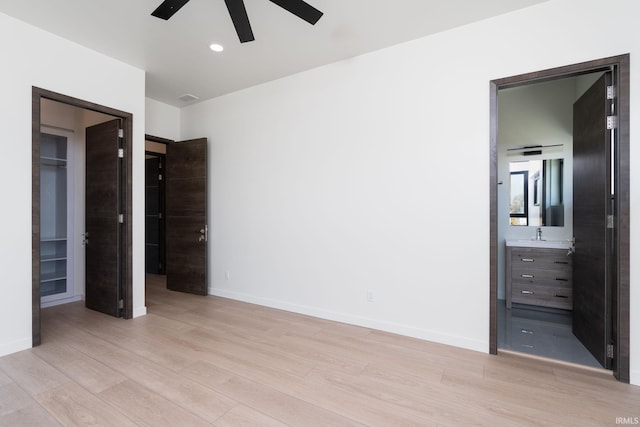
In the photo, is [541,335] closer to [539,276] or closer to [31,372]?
[539,276]

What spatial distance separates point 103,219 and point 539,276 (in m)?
5.44

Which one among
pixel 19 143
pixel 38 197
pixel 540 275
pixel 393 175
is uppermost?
pixel 19 143

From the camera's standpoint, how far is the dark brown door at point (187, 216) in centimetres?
436

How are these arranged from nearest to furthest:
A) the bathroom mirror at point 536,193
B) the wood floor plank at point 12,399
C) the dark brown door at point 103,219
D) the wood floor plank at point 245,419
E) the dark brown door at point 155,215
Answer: the wood floor plank at point 245,419 < the wood floor plank at point 12,399 < the dark brown door at point 103,219 < the bathroom mirror at point 536,193 < the dark brown door at point 155,215

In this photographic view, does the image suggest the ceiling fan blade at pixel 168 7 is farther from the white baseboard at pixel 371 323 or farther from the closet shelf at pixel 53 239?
the closet shelf at pixel 53 239

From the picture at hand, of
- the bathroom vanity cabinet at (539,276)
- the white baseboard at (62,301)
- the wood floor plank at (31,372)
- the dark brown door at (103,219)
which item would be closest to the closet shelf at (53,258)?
the white baseboard at (62,301)

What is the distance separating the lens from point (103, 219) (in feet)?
11.8

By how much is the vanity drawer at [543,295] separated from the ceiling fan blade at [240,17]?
13.7ft

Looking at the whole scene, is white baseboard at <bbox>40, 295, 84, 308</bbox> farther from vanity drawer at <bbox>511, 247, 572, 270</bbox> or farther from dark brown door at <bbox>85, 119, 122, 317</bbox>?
vanity drawer at <bbox>511, 247, 572, 270</bbox>

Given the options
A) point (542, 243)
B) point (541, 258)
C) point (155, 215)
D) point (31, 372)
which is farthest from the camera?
point (155, 215)

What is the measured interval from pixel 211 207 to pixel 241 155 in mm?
946

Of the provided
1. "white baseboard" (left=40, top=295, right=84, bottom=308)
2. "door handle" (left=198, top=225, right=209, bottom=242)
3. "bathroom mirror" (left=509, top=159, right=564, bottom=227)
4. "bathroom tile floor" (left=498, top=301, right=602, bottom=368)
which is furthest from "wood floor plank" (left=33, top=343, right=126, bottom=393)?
"bathroom mirror" (left=509, top=159, right=564, bottom=227)

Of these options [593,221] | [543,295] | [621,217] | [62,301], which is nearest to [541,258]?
[543,295]

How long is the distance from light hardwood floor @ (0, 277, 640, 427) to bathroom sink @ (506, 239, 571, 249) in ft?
5.88
